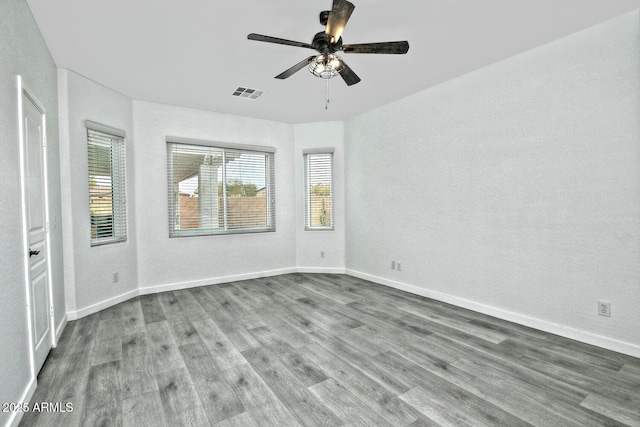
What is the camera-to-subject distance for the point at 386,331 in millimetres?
2947

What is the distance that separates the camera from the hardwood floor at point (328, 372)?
1.78 m

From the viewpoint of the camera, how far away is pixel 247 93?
4039 millimetres

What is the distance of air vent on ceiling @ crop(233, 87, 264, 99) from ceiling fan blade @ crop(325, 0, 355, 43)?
6.56 feet

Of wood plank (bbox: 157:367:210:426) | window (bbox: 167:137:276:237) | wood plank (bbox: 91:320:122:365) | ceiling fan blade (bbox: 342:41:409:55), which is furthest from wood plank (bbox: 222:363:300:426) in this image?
window (bbox: 167:137:276:237)

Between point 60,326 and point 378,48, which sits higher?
point 378,48

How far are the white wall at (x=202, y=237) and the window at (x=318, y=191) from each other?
0.27 meters

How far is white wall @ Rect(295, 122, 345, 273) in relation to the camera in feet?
17.7

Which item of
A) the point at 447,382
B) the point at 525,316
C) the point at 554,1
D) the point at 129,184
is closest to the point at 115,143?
the point at 129,184

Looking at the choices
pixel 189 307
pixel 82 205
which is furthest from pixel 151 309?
pixel 82 205

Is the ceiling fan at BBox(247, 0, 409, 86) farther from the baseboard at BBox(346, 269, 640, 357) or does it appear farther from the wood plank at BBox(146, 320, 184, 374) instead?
the baseboard at BBox(346, 269, 640, 357)

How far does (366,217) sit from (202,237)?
2.58 m

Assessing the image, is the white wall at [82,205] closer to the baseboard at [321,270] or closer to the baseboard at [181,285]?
the baseboard at [181,285]

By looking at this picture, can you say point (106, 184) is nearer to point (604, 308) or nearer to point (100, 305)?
point (100, 305)

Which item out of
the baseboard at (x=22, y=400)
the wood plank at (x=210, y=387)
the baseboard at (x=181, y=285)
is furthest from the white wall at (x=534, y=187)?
the baseboard at (x=22, y=400)
